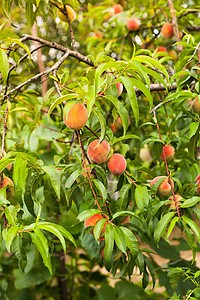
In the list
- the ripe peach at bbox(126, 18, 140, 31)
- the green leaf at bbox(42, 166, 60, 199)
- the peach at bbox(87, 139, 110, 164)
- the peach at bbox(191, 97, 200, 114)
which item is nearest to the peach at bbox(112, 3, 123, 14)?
the ripe peach at bbox(126, 18, 140, 31)

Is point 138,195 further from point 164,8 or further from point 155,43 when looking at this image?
point 155,43

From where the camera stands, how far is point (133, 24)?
1.52m

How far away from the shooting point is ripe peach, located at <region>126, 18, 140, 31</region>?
150 centimetres

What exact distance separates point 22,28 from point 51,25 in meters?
0.27

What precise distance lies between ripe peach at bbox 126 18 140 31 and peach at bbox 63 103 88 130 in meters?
1.01

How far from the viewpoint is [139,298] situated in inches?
57.0

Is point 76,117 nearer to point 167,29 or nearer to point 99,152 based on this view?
point 99,152

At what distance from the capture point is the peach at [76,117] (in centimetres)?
Result: 64

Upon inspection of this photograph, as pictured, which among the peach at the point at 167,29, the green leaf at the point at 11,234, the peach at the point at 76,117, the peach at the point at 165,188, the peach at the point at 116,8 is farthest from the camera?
the peach at the point at 116,8

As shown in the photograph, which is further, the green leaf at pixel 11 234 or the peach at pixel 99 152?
the peach at pixel 99 152

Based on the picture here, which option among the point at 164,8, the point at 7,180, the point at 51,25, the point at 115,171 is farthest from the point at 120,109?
the point at 51,25

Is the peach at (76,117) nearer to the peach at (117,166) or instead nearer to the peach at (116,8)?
the peach at (117,166)

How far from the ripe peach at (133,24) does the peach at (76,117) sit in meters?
1.01

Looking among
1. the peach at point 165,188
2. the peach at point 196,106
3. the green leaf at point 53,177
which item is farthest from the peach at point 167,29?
the green leaf at point 53,177
